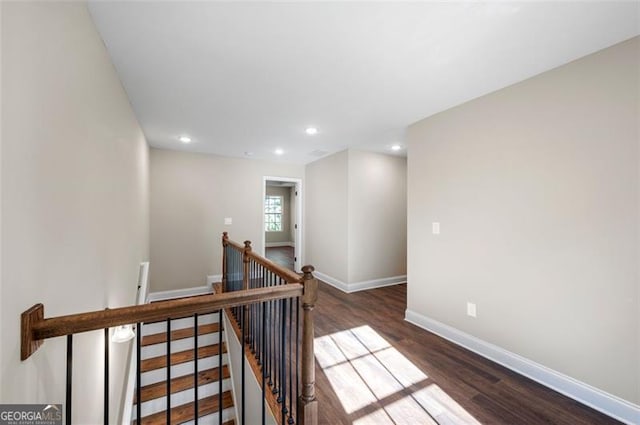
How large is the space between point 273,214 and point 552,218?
8581 millimetres

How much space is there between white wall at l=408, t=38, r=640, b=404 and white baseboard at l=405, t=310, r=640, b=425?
56 millimetres

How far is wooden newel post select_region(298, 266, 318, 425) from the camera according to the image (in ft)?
4.50

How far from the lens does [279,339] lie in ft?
7.16

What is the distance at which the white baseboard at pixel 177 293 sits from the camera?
4.18 m

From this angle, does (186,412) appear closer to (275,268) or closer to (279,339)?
(279,339)

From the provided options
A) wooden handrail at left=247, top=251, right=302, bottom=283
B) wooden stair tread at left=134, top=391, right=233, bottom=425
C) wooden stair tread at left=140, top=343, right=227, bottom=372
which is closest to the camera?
wooden handrail at left=247, top=251, right=302, bottom=283

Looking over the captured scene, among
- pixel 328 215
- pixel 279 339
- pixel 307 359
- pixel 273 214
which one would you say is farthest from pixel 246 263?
pixel 273 214

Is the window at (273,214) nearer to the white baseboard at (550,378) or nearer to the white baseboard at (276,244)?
the white baseboard at (276,244)

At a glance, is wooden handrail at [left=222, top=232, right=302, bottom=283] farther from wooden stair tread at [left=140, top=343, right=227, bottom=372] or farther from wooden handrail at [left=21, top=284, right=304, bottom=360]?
wooden stair tread at [left=140, top=343, right=227, bottom=372]

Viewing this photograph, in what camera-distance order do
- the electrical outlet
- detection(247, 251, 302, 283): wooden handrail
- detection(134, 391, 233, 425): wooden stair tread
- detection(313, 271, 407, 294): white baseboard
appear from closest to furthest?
detection(247, 251, 302, 283): wooden handrail
the electrical outlet
detection(134, 391, 233, 425): wooden stair tread
detection(313, 271, 407, 294): white baseboard

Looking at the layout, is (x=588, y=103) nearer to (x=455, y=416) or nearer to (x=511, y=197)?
(x=511, y=197)

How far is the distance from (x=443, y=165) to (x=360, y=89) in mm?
1287

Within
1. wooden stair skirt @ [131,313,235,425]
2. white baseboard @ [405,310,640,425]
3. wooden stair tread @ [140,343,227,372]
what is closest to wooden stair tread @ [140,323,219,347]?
wooden stair skirt @ [131,313,235,425]

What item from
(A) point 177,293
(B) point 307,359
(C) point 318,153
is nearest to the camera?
(B) point 307,359
